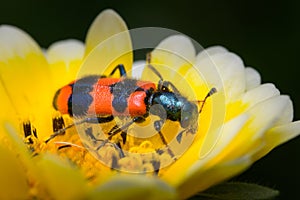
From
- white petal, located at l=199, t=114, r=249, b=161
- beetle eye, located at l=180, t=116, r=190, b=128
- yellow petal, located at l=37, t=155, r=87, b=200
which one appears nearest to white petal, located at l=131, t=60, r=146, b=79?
beetle eye, located at l=180, t=116, r=190, b=128

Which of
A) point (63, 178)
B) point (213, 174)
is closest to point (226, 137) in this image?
point (213, 174)

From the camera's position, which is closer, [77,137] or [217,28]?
[77,137]

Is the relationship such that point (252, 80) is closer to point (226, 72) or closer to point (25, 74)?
point (226, 72)

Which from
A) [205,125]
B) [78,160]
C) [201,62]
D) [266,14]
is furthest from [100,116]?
[266,14]

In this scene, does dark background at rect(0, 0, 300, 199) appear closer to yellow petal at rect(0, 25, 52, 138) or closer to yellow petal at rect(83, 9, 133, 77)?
yellow petal at rect(83, 9, 133, 77)

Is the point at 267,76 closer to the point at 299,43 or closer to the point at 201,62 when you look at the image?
the point at 299,43

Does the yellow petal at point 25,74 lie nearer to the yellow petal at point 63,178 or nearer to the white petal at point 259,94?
the white petal at point 259,94
